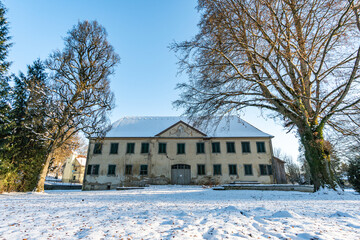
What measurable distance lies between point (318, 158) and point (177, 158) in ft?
50.1

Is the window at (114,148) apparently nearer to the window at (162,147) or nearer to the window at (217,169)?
the window at (162,147)

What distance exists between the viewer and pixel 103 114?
1556 centimetres

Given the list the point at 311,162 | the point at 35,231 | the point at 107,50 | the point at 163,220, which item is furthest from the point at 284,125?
the point at 107,50

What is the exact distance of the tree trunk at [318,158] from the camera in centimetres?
965

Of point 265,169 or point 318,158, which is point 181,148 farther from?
point 318,158

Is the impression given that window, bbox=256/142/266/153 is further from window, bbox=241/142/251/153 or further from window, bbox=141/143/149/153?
window, bbox=141/143/149/153

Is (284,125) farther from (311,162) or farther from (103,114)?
(103,114)

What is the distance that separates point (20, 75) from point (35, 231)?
50.2 ft

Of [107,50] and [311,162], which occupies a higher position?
[107,50]

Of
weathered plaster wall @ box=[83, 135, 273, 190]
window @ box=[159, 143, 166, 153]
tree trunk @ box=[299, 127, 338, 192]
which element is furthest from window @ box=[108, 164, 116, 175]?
tree trunk @ box=[299, 127, 338, 192]

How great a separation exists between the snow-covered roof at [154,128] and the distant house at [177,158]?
0.44 ft

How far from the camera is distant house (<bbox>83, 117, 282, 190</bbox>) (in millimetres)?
21750

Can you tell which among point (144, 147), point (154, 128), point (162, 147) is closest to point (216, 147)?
point (162, 147)

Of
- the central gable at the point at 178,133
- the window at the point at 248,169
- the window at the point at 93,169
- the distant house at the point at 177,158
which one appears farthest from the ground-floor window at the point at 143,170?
the window at the point at 248,169
